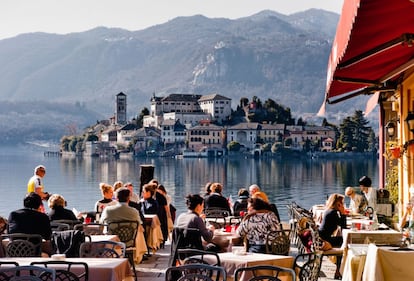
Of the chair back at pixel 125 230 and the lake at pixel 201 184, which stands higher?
the chair back at pixel 125 230

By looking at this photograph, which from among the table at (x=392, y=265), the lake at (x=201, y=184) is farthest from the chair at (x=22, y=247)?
the lake at (x=201, y=184)

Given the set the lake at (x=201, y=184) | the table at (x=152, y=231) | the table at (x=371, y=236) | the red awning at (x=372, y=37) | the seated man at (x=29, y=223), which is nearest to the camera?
the red awning at (x=372, y=37)

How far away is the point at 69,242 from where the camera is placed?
22.0ft

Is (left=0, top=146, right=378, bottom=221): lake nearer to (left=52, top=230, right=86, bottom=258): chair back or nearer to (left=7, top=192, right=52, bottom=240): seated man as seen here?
(left=7, top=192, right=52, bottom=240): seated man

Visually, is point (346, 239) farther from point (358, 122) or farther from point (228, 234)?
point (358, 122)

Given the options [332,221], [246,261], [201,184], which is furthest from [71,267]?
[201,184]

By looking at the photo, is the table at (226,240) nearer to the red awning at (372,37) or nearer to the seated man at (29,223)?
the seated man at (29,223)

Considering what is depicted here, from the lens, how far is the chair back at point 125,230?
820 cm

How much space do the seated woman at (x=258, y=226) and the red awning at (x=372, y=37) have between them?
136 cm

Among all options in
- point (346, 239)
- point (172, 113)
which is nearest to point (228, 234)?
point (346, 239)

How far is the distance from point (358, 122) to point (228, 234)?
139 m

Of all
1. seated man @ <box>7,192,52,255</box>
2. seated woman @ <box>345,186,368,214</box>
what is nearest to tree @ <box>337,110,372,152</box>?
seated woman @ <box>345,186,368,214</box>

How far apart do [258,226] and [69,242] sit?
170 cm

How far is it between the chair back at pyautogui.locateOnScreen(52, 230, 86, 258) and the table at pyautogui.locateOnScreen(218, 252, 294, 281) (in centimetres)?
149
